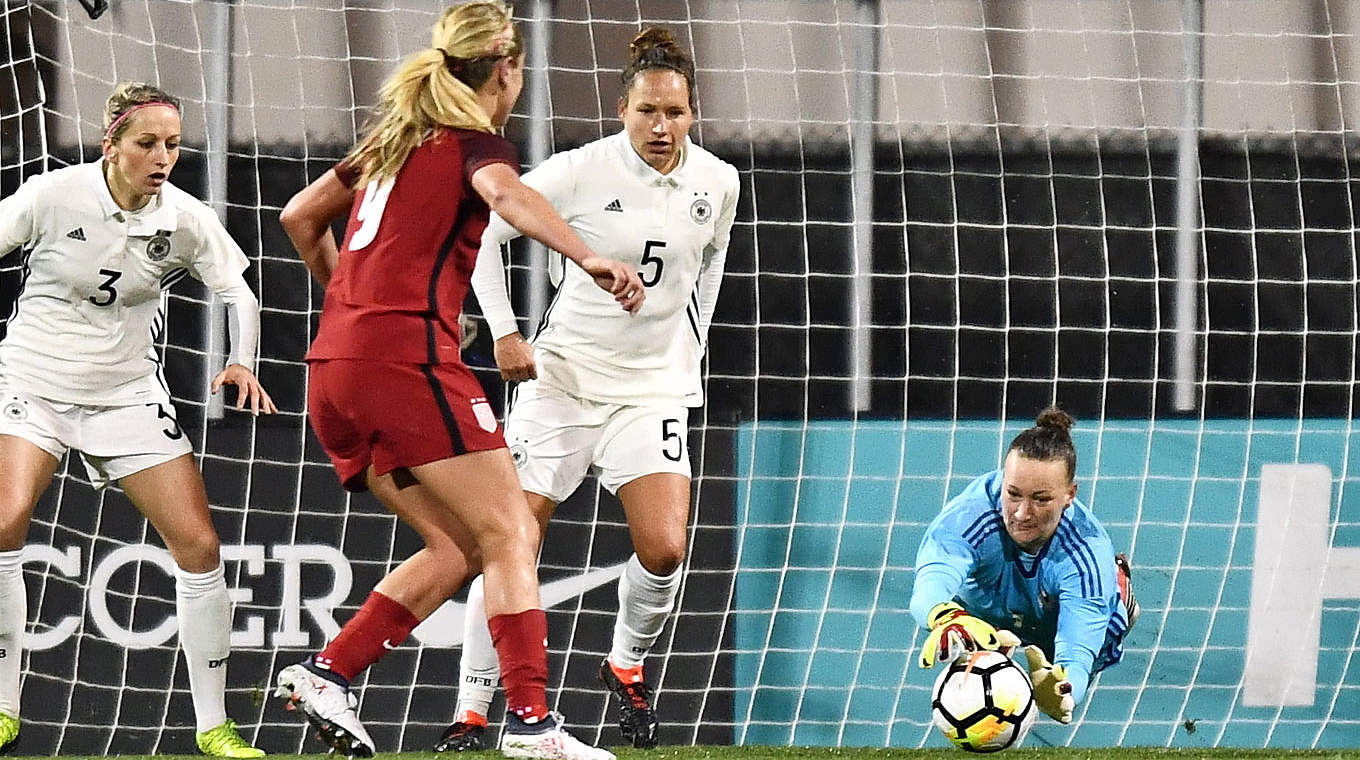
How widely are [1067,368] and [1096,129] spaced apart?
0.89 m

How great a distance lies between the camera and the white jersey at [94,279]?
4281 mm

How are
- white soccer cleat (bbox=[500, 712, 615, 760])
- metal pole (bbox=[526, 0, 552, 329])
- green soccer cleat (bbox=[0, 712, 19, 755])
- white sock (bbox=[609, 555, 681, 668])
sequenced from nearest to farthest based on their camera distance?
white soccer cleat (bbox=[500, 712, 615, 760]) < green soccer cleat (bbox=[0, 712, 19, 755]) < white sock (bbox=[609, 555, 681, 668]) < metal pole (bbox=[526, 0, 552, 329])

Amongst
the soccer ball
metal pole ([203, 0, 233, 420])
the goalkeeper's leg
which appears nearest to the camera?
the soccer ball

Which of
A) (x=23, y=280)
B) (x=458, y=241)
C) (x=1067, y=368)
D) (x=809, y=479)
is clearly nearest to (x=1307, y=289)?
(x=1067, y=368)

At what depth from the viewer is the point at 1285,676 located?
555cm

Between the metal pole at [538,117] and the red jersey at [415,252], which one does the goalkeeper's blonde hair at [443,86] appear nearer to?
the red jersey at [415,252]

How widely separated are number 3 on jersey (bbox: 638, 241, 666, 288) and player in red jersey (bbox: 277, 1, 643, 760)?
96 cm

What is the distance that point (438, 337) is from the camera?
11.3ft

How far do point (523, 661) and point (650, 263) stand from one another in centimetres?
134

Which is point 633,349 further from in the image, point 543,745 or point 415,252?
point 543,745

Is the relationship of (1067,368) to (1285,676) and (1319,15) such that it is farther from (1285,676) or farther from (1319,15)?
(1319,15)

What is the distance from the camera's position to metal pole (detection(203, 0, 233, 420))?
5.71 metres

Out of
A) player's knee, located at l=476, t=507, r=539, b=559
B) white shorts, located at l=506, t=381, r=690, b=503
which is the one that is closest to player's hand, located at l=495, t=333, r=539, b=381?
player's knee, located at l=476, t=507, r=539, b=559

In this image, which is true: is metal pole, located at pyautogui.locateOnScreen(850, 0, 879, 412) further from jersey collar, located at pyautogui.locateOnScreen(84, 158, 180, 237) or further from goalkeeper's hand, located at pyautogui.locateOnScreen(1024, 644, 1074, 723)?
jersey collar, located at pyautogui.locateOnScreen(84, 158, 180, 237)
